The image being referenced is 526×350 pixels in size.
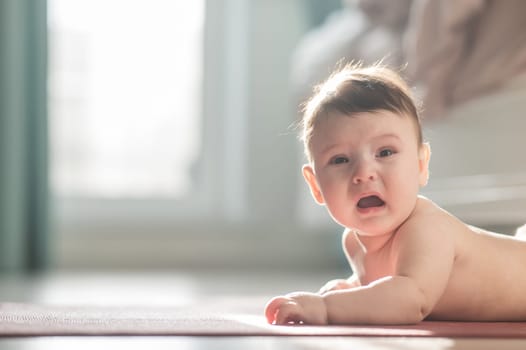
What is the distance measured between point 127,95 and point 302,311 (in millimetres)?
2747

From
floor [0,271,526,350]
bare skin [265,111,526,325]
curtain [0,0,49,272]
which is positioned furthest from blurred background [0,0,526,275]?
bare skin [265,111,526,325]

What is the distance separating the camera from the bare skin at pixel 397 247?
0.96m

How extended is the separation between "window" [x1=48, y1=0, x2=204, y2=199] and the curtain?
0.28m

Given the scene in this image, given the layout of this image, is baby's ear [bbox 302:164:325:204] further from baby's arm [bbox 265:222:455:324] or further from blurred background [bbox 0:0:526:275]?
blurred background [bbox 0:0:526:275]

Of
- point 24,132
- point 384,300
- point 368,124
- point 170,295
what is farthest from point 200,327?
point 24,132

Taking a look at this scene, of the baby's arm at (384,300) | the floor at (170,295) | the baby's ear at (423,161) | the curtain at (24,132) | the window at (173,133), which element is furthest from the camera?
the window at (173,133)

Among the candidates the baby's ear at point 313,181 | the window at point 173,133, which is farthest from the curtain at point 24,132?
the baby's ear at point 313,181

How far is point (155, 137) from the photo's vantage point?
3594 millimetres

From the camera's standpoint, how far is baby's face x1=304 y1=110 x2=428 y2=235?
3.31ft

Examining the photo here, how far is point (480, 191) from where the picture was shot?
1.88 m

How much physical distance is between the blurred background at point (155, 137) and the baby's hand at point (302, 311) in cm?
198

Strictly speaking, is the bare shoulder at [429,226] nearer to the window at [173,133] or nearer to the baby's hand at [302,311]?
the baby's hand at [302,311]

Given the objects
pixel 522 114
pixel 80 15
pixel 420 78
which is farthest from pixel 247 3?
pixel 522 114

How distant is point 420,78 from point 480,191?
273 mm
